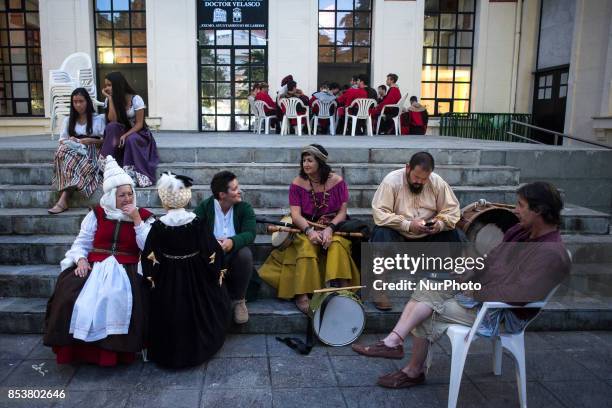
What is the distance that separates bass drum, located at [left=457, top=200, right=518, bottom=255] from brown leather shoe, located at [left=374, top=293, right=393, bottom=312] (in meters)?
0.99

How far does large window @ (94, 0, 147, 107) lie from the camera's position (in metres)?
12.5

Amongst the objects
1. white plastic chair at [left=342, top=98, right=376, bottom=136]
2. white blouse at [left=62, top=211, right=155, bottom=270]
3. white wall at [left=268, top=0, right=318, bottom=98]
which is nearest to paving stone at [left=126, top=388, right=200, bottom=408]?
white blouse at [left=62, top=211, right=155, bottom=270]

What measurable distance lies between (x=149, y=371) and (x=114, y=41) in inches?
454

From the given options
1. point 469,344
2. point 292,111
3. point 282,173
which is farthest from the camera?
point 292,111

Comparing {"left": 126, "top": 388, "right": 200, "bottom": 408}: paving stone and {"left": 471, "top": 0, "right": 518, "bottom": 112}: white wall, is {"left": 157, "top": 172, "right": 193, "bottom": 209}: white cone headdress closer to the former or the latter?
{"left": 126, "top": 388, "right": 200, "bottom": 408}: paving stone

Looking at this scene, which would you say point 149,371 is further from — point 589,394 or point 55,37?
point 55,37

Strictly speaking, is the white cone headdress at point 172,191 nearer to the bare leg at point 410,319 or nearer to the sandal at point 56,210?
the bare leg at point 410,319

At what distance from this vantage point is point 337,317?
3.49 m

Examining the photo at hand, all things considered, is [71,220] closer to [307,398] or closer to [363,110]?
[307,398]

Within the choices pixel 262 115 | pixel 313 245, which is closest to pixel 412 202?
pixel 313 245

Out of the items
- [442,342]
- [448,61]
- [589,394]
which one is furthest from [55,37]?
[589,394]

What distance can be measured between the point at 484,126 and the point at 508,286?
30.5 feet

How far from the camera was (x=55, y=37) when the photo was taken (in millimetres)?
12258

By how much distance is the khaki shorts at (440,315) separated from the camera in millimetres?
2832
